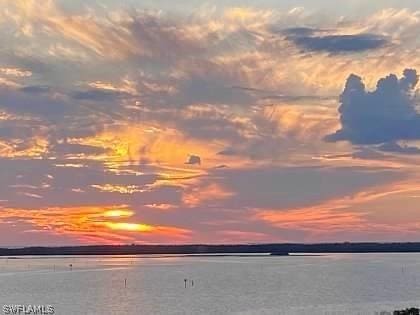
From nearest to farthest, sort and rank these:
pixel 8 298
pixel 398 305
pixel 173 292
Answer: pixel 398 305 < pixel 8 298 < pixel 173 292

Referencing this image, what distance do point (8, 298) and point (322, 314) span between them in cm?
8401

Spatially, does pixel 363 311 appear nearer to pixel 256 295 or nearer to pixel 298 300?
pixel 298 300

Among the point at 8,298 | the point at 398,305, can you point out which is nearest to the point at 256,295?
the point at 398,305

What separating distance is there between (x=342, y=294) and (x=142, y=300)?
49570 millimetres

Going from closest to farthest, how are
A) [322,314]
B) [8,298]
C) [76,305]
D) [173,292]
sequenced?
[322,314], [76,305], [8,298], [173,292]

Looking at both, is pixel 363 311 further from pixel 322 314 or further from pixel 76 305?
pixel 76 305

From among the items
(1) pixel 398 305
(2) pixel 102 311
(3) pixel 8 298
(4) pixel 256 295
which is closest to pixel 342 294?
(4) pixel 256 295

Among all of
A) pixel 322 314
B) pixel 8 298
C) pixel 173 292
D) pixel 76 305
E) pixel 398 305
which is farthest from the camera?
pixel 173 292

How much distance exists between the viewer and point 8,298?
562 feet

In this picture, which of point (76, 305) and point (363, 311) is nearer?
point (363, 311)

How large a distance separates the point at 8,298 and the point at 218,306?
56867 mm

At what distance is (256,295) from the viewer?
17250 cm

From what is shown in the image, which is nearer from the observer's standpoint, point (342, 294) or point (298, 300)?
point (298, 300)

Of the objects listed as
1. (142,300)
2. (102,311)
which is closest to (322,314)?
(102,311)
